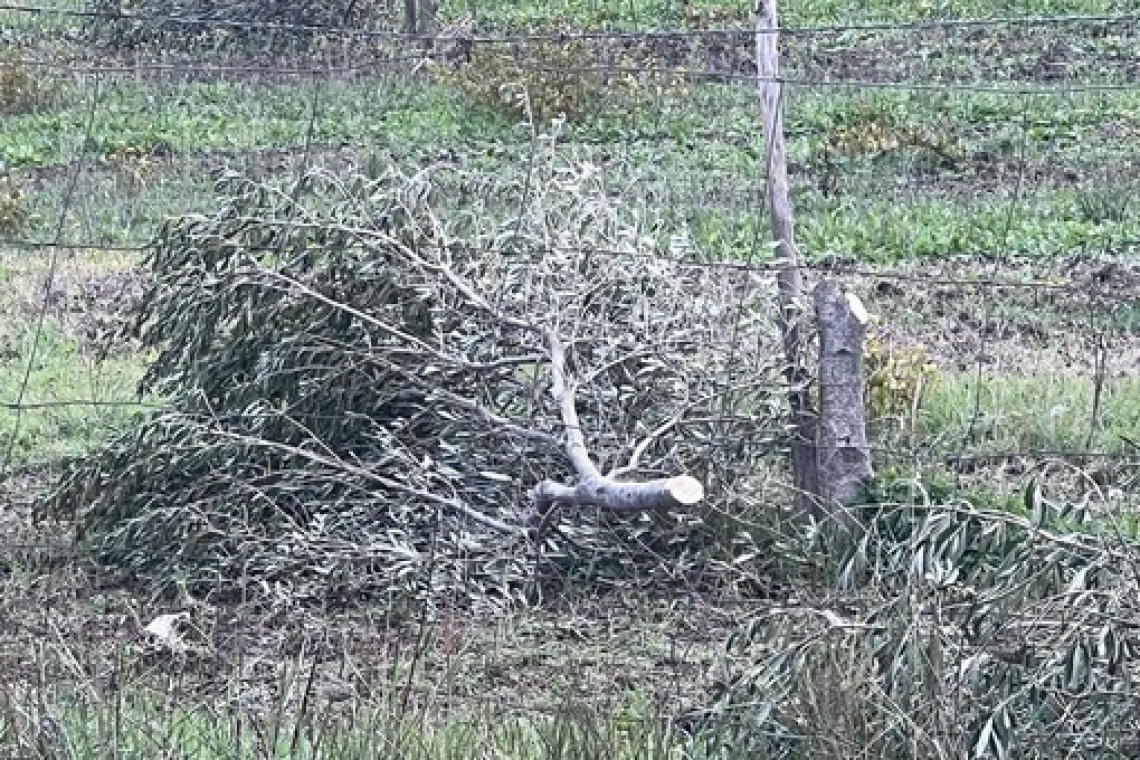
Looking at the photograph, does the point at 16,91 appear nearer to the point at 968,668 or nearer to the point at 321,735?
the point at 321,735

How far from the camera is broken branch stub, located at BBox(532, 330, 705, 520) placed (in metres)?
6.11

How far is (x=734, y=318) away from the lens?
281 inches

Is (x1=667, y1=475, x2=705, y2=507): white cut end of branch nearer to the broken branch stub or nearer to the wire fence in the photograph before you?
the broken branch stub

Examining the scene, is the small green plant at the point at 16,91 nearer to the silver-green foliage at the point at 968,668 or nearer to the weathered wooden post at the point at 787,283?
the weathered wooden post at the point at 787,283

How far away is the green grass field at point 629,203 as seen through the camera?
512cm

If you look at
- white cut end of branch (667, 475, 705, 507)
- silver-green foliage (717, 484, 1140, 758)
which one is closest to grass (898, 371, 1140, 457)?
white cut end of branch (667, 475, 705, 507)

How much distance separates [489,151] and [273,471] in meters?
7.35

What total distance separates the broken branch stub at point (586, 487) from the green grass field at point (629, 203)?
370 mm

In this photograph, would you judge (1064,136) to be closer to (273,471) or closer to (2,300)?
(2,300)

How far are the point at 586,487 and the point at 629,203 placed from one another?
5.27 metres

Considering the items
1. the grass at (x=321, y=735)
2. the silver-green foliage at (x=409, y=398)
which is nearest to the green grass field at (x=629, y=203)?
the grass at (x=321, y=735)

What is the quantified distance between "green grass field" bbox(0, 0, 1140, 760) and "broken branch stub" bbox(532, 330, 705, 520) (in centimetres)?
37

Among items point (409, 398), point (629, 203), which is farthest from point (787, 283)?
point (629, 203)

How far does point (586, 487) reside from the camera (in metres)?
6.54
